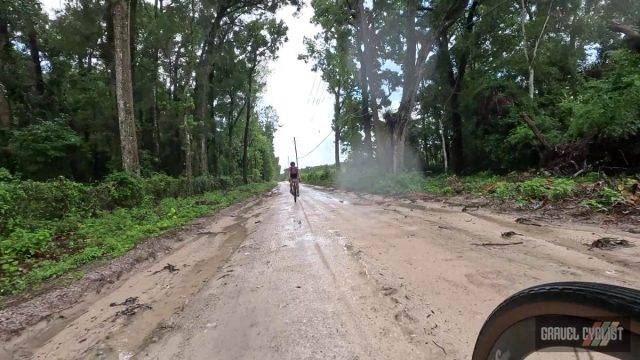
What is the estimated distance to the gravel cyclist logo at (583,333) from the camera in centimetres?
110

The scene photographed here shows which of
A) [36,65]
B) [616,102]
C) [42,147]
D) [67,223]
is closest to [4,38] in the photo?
[36,65]

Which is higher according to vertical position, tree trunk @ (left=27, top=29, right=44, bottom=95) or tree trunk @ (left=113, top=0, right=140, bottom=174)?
tree trunk @ (left=27, top=29, right=44, bottom=95)

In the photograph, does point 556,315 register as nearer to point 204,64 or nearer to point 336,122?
point 204,64

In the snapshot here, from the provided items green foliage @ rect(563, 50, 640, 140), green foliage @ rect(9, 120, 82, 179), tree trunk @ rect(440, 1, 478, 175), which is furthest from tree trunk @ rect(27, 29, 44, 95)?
green foliage @ rect(563, 50, 640, 140)

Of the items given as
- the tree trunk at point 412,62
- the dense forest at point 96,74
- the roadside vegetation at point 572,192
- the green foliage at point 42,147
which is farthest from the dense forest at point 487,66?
the green foliage at point 42,147

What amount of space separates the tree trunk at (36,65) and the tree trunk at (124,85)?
1450cm

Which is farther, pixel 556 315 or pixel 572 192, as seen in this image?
pixel 572 192

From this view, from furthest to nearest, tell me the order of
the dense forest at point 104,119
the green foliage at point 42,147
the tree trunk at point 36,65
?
the tree trunk at point 36,65, the green foliage at point 42,147, the dense forest at point 104,119

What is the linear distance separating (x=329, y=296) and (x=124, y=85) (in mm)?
13505

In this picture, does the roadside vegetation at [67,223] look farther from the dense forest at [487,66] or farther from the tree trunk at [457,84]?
the tree trunk at [457,84]

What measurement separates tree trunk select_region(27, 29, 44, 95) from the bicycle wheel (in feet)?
98.4

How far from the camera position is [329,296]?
3762mm

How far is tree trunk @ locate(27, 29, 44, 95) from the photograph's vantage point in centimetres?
2373

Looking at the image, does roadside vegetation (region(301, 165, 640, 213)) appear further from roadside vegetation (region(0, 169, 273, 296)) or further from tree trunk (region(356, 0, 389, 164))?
roadside vegetation (region(0, 169, 273, 296))
